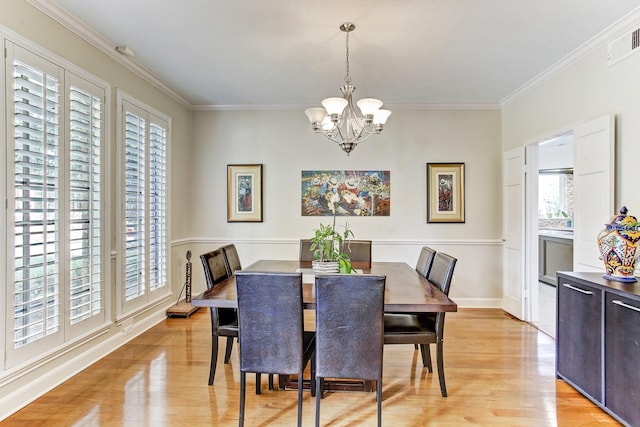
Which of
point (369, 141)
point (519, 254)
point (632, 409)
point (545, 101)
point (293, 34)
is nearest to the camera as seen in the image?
point (632, 409)

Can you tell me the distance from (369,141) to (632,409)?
3.57 meters

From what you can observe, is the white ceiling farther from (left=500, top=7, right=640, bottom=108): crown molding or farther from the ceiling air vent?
the ceiling air vent

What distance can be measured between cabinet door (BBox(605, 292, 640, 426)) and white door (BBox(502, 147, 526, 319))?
6.47ft

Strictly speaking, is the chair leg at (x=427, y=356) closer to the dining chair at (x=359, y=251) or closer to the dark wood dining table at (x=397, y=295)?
the dark wood dining table at (x=397, y=295)

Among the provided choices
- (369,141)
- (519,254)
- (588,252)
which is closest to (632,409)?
(588,252)

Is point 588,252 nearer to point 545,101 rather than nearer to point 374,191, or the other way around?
point 545,101

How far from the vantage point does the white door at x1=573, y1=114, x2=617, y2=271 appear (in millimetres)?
2715

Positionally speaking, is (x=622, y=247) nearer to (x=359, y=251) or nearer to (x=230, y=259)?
(x=359, y=251)

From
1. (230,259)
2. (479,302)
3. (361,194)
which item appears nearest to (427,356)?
(230,259)

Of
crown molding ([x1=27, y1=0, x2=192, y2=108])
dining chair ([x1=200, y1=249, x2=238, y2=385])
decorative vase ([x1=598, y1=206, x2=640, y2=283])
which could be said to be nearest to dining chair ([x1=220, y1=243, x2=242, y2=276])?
dining chair ([x1=200, y1=249, x2=238, y2=385])

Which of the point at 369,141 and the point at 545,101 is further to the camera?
the point at 369,141

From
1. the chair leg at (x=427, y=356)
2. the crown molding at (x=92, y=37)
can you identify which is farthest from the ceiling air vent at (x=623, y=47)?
the crown molding at (x=92, y=37)

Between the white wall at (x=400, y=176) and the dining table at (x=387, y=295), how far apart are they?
1527 millimetres

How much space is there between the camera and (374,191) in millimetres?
4711
